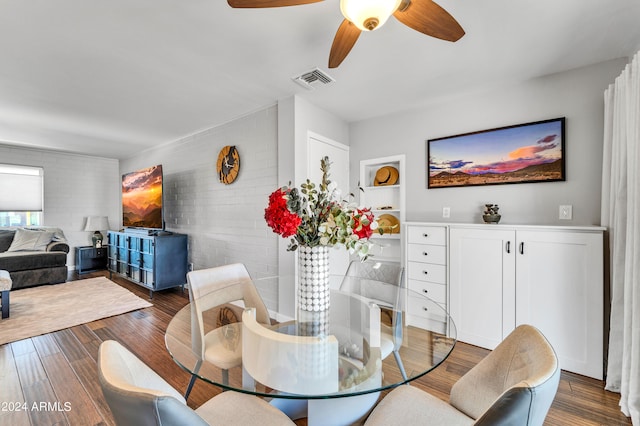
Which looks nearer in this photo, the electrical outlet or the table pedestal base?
the table pedestal base

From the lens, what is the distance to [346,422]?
1258 mm

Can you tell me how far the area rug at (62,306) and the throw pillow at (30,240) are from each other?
27.9 inches

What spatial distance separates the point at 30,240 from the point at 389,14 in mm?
6178

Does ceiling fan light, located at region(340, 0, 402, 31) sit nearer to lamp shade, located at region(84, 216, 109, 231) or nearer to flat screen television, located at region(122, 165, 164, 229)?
flat screen television, located at region(122, 165, 164, 229)

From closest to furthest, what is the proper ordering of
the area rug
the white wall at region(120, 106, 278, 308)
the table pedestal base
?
the table pedestal base
the area rug
the white wall at region(120, 106, 278, 308)

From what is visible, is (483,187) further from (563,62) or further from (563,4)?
(563,4)

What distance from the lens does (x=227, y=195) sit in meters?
3.75

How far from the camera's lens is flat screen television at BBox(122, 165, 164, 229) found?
14.3 feet

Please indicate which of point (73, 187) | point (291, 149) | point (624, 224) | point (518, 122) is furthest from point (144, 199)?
point (624, 224)

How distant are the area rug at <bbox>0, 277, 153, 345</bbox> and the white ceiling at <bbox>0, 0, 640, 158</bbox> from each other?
240 centimetres

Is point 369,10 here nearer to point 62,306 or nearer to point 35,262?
point 62,306

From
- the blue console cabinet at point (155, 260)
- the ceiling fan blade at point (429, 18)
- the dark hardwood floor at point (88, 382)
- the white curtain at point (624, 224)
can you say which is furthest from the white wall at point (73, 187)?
the white curtain at point (624, 224)

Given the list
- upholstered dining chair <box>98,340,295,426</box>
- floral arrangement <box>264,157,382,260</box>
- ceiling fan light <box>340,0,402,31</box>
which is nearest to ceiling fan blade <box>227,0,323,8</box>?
ceiling fan light <box>340,0,402,31</box>

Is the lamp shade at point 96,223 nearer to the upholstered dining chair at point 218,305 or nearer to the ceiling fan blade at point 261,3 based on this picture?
the upholstered dining chair at point 218,305
